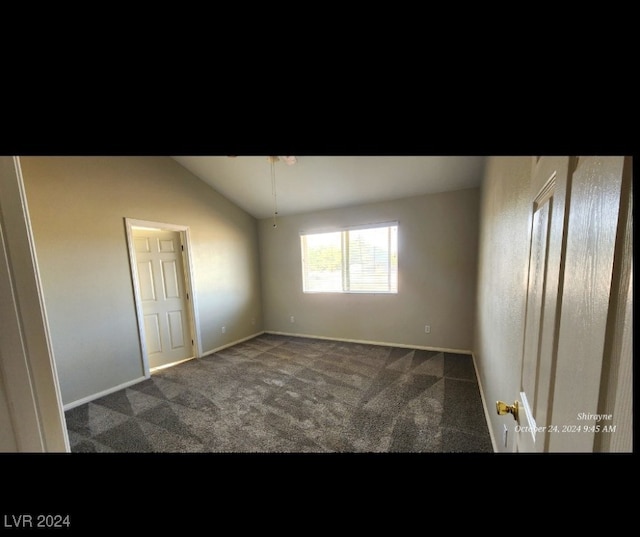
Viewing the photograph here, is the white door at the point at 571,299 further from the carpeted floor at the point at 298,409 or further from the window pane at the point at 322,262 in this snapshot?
the window pane at the point at 322,262

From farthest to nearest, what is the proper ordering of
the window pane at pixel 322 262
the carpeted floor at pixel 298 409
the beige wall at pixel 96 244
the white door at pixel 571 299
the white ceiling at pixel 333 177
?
the window pane at pixel 322 262, the white ceiling at pixel 333 177, the beige wall at pixel 96 244, the carpeted floor at pixel 298 409, the white door at pixel 571 299

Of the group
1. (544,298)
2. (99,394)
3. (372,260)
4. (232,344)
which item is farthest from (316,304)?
(544,298)

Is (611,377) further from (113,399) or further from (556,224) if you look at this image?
(113,399)

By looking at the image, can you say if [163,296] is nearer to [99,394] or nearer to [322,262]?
[99,394]

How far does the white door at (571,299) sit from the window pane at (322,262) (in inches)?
124

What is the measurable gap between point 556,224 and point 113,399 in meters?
3.68

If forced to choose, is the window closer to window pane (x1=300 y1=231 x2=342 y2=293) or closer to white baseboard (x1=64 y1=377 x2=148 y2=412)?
window pane (x1=300 y1=231 x2=342 y2=293)

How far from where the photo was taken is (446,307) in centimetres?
312

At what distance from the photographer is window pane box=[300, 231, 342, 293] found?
3797 millimetres

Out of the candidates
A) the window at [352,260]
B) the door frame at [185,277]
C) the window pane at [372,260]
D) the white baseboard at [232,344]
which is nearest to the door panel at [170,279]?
the door frame at [185,277]

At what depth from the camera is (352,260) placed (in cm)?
369

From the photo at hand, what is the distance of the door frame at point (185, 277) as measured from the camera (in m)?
2.69
